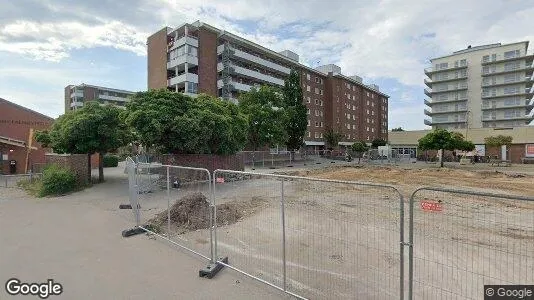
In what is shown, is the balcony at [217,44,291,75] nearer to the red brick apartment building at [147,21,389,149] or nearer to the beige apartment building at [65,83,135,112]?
the red brick apartment building at [147,21,389,149]

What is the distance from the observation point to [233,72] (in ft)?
184

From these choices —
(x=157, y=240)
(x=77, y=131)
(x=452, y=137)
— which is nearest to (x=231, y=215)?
(x=157, y=240)

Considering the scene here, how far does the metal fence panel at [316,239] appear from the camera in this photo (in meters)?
4.97

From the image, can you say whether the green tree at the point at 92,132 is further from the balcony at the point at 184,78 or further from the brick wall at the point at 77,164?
the balcony at the point at 184,78

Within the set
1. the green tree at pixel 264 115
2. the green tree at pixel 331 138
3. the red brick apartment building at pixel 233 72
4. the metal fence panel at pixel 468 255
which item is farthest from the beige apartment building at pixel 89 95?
the metal fence panel at pixel 468 255

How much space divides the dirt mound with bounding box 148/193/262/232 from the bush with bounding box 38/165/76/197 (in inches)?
364

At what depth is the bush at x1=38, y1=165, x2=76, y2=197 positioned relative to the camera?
50.6 ft

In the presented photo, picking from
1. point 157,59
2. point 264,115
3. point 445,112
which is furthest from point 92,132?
point 445,112

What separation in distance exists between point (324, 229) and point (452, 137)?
45.0 meters

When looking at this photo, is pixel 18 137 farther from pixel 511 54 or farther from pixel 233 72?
pixel 511 54

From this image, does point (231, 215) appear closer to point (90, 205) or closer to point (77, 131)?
point (90, 205)

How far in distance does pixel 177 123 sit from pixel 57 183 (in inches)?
243

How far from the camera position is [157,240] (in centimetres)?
742

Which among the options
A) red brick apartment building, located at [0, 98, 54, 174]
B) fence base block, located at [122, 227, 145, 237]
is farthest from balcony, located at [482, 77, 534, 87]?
fence base block, located at [122, 227, 145, 237]
